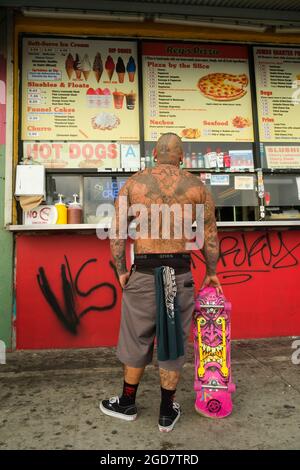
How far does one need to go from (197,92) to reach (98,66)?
1256 mm

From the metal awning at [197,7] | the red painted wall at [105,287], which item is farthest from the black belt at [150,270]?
the metal awning at [197,7]

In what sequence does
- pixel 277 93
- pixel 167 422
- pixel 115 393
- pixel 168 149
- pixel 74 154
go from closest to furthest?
pixel 167 422, pixel 168 149, pixel 115 393, pixel 74 154, pixel 277 93

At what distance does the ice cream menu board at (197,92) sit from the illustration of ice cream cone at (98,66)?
0.54 meters

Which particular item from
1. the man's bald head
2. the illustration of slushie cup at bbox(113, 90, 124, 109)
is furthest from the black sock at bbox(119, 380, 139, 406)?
the illustration of slushie cup at bbox(113, 90, 124, 109)

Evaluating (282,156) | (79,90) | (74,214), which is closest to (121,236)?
(74,214)

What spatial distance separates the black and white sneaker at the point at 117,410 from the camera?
2.88m

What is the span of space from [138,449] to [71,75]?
13.5 feet

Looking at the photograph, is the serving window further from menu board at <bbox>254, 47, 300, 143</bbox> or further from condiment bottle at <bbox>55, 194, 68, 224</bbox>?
condiment bottle at <bbox>55, 194, 68, 224</bbox>

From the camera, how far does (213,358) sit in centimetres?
293

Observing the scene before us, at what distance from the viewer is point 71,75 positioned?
4.86 m

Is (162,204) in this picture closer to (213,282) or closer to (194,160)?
(213,282)

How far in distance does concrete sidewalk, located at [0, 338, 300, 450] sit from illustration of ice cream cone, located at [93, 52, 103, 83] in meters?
3.28

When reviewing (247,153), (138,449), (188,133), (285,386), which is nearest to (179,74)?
(188,133)
